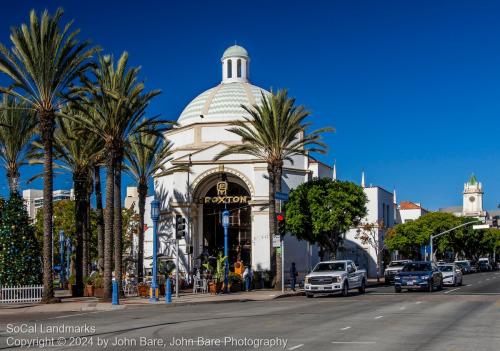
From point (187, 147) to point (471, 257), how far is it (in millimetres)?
73843

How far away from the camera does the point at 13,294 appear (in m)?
30.4

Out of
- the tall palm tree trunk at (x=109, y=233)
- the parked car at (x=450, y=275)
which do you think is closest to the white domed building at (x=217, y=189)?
the parked car at (x=450, y=275)

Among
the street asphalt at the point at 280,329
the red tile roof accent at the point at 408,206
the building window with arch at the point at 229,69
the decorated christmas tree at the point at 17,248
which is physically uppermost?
the building window with arch at the point at 229,69

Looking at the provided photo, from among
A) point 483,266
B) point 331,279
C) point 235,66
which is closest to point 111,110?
point 331,279

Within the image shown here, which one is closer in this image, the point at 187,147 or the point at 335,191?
the point at 335,191

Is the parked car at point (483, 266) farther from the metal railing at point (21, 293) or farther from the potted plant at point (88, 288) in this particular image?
the metal railing at point (21, 293)

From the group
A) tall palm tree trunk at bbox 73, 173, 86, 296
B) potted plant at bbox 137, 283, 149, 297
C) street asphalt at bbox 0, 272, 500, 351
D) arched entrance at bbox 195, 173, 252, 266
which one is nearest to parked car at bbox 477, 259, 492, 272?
arched entrance at bbox 195, 173, 252, 266

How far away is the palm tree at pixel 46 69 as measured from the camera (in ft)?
93.7

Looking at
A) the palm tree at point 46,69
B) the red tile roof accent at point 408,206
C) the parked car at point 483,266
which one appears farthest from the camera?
the red tile roof accent at point 408,206

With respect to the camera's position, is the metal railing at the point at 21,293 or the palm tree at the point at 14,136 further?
the palm tree at the point at 14,136

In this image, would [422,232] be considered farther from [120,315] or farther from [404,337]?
[404,337]

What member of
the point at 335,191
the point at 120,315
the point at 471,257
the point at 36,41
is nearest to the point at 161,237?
the point at 335,191

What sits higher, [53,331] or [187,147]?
[187,147]

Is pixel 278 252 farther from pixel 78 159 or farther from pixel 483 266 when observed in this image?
pixel 483 266
